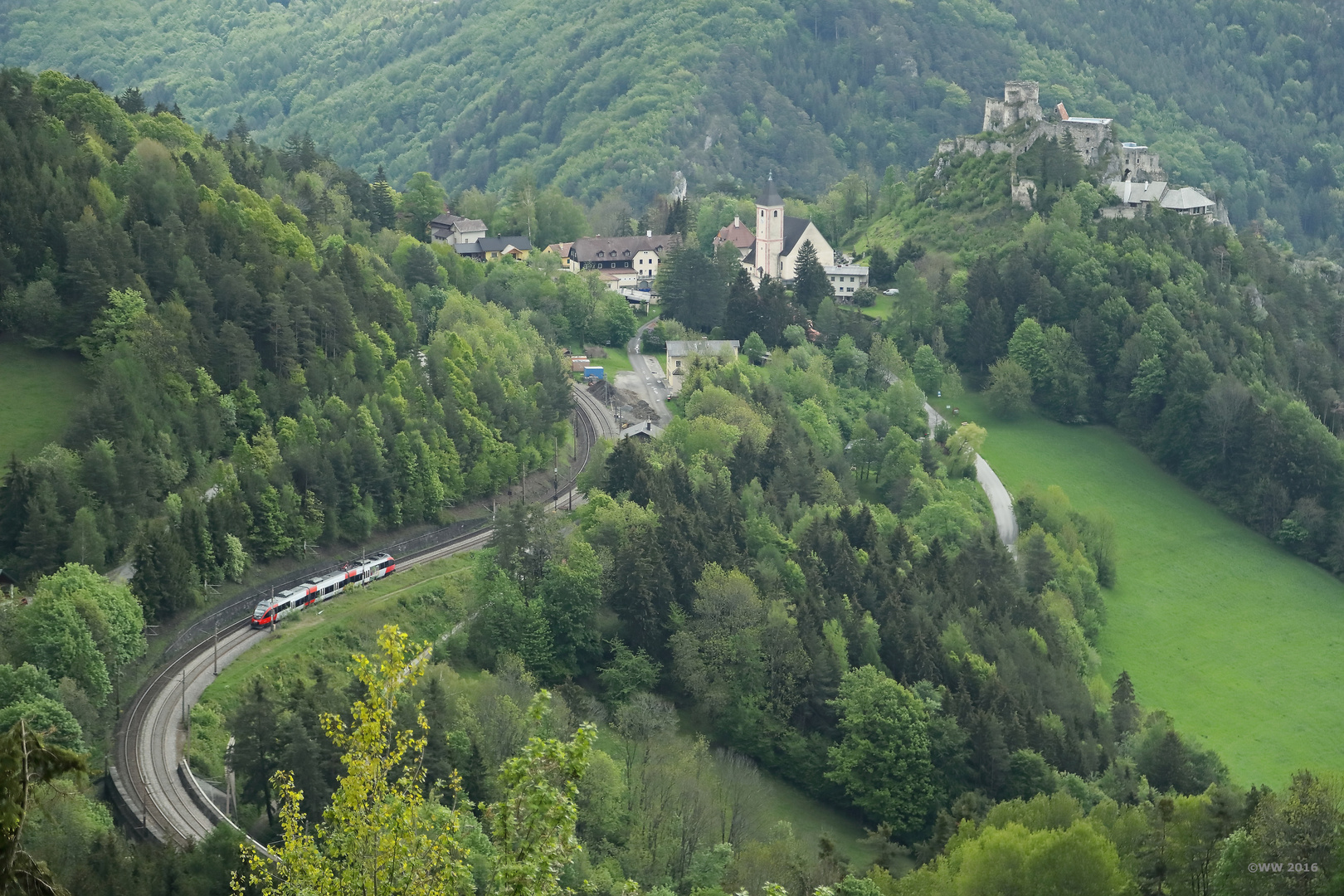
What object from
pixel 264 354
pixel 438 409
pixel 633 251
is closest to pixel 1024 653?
pixel 438 409

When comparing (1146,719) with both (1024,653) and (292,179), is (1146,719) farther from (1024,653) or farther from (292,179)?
(292,179)

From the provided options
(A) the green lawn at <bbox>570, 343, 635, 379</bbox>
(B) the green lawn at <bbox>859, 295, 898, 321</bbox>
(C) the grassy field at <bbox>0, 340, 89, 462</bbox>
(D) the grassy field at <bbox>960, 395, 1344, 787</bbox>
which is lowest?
(D) the grassy field at <bbox>960, 395, 1344, 787</bbox>

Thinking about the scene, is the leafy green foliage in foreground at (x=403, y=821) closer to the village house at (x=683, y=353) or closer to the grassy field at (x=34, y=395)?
the grassy field at (x=34, y=395)

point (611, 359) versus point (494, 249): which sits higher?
point (494, 249)

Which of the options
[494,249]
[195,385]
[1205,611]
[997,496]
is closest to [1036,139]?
[997,496]

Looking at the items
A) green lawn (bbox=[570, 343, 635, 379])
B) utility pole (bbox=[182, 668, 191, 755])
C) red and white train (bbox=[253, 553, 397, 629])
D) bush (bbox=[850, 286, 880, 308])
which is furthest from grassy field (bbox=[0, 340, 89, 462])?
bush (bbox=[850, 286, 880, 308])

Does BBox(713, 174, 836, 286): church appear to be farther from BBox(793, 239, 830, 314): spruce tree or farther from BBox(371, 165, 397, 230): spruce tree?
BBox(371, 165, 397, 230): spruce tree

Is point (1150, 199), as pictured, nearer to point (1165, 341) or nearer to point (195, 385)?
point (1165, 341)
